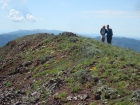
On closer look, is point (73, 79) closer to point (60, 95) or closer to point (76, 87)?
point (76, 87)

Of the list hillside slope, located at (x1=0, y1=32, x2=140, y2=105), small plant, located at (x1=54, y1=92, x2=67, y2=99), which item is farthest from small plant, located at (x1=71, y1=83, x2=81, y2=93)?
small plant, located at (x1=54, y1=92, x2=67, y2=99)

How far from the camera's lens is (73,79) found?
61.6ft

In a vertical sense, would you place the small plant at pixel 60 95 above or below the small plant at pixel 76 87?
below

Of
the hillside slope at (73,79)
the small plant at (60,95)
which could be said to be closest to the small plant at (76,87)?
the hillside slope at (73,79)

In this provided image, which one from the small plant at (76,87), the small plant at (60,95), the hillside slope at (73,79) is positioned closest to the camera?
the hillside slope at (73,79)

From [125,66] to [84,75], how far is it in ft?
12.0

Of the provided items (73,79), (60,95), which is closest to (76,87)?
(60,95)

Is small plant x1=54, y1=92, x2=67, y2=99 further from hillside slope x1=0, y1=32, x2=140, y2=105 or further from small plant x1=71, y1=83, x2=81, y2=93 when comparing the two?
small plant x1=71, y1=83, x2=81, y2=93

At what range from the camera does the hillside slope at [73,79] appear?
51.2 ft

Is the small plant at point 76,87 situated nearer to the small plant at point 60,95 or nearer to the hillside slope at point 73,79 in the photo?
the hillside slope at point 73,79

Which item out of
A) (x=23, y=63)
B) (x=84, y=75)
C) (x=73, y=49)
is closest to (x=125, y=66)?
(x=84, y=75)

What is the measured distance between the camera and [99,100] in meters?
15.1

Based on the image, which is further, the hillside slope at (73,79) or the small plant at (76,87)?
the small plant at (76,87)

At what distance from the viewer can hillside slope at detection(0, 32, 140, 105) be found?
15.6 meters
